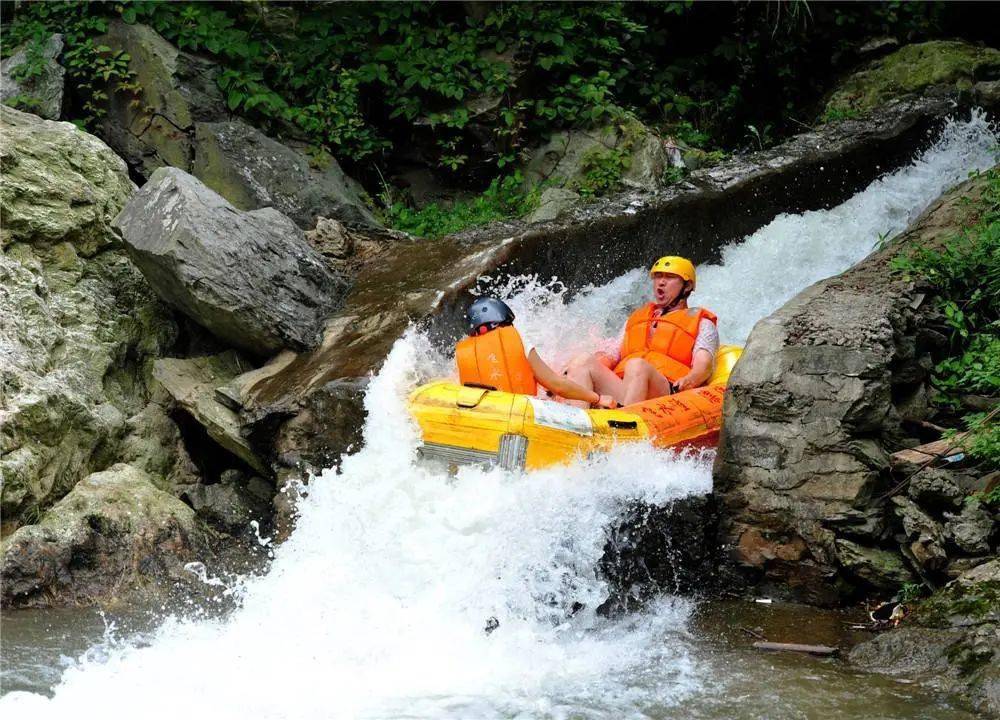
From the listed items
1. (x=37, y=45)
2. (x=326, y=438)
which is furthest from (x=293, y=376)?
(x=37, y=45)

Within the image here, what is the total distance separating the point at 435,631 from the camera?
4980mm

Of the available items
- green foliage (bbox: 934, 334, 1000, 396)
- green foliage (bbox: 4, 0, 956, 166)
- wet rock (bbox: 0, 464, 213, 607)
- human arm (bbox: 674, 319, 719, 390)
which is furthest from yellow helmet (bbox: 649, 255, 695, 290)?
green foliage (bbox: 4, 0, 956, 166)

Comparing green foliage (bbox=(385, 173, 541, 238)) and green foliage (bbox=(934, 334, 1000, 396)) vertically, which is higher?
green foliage (bbox=(385, 173, 541, 238))

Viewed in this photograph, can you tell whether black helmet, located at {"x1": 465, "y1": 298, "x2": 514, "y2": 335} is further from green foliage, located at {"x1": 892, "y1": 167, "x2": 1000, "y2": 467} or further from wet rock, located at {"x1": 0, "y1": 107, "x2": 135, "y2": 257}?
wet rock, located at {"x1": 0, "y1": 107, "x2": 135, "y2": 257}

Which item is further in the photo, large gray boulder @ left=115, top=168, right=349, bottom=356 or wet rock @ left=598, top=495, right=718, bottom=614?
large gray boulder @ left=115, top=168, right=349, bottom=356

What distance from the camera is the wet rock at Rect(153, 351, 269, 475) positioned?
21.9ft

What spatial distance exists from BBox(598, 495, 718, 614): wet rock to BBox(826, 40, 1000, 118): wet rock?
6.09 meters

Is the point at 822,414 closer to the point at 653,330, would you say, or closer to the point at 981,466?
the point at 981,466

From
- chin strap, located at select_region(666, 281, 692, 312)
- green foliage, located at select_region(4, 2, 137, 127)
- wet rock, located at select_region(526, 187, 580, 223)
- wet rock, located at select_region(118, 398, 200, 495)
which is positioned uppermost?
green foliage, located at select_region(4, 2, 137, 127)

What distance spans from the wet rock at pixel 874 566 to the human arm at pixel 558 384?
61.6 inches

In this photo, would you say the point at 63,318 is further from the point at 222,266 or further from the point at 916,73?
the point at 916,73

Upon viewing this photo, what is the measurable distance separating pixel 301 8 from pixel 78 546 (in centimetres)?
625

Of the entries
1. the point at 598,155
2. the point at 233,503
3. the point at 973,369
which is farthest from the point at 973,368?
the point at 598,155

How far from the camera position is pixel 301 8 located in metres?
10.3
